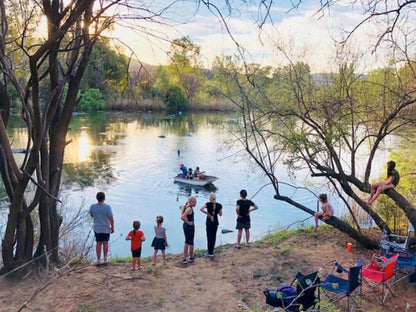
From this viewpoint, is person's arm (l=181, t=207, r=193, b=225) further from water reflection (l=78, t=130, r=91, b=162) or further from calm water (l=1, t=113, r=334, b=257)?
water reflection (l=78, t=130, r=91, b=162)

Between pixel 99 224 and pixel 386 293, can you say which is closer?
pixel 386 293

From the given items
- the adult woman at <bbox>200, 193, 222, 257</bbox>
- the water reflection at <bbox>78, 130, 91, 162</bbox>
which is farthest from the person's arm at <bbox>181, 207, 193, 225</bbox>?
the water reflection at <bbox>78, 130, 91, 162</bbox>

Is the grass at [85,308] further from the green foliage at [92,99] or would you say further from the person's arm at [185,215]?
the green foliage at [92,99]

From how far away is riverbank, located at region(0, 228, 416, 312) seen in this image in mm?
5543

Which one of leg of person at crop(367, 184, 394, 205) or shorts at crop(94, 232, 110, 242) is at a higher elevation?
leg of person at crop(367, 184, 394, 205)

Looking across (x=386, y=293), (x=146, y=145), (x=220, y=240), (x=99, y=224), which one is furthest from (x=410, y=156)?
(x=146, y=145)

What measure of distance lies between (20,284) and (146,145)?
25970 millimetres

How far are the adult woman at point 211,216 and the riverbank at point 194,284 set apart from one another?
315 mm

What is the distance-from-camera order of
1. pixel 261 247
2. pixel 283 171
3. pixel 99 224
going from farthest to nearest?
pixel 283 171
pixel 261 247
pixel 99 224

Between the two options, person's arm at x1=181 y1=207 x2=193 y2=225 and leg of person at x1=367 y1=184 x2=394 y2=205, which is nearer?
person's arm at x1=181 y1=207 x2=193 y2=225

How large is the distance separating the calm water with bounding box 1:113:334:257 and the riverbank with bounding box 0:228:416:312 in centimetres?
336

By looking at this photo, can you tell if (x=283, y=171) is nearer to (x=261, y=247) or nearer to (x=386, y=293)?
(x=261, y=247)

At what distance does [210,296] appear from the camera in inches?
233

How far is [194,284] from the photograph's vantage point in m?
6.31
